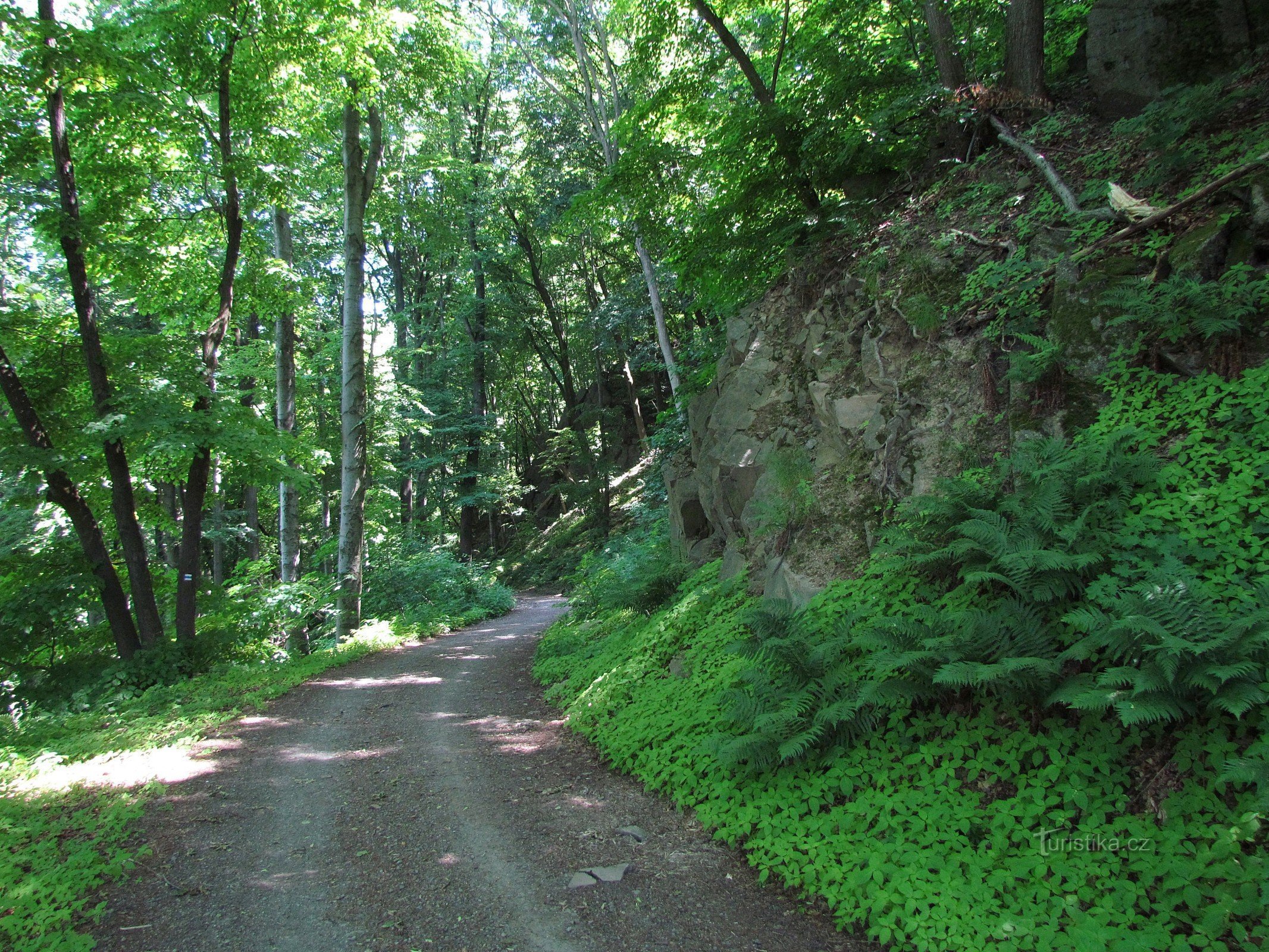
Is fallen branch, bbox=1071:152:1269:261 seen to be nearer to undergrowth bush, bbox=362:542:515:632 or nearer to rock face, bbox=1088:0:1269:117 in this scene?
rock face, bbox=1088:0:1269:117

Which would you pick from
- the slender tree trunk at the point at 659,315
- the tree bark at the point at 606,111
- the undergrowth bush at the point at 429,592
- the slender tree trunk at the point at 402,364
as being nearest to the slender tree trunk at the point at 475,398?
the slender tree trunk at the point at 402,364

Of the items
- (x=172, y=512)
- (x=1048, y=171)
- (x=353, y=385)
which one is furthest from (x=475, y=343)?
(x=1048, y=171)

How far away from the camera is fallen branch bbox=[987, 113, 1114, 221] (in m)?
5.70

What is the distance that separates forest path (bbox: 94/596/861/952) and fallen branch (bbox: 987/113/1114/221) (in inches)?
233

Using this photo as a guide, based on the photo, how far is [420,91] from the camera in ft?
43.0

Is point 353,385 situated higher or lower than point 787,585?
higher

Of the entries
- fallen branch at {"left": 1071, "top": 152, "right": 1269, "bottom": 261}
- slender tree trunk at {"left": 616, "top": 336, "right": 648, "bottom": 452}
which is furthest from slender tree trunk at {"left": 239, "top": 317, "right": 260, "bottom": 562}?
fallen branch at {"left": 1071, "top": 152, "right": 1269, "bottom": 261}

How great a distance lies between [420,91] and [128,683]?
11.5 metres

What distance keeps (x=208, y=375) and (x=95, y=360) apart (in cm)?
128

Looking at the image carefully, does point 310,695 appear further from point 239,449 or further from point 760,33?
point 760,33

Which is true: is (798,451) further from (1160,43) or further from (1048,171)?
(1160,43)

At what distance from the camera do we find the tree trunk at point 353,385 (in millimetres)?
11875

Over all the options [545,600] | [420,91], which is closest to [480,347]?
[545,600]

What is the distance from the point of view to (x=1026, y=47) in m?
7.50
